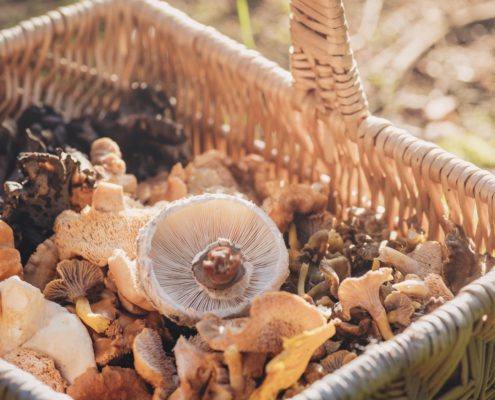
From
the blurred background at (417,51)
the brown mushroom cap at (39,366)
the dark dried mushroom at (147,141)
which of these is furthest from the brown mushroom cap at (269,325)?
the blurred background at (417,51)

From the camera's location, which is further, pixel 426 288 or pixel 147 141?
pixel 147 141

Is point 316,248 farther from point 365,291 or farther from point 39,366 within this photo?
point 39,366

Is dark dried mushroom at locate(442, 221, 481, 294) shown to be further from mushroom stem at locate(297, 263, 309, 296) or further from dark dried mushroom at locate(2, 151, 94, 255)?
dark dried mushroom at locate(2, 151, 94, 255)

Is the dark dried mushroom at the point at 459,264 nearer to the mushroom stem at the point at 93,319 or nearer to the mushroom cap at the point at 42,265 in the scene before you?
the mushroom stem at the point at 93,319

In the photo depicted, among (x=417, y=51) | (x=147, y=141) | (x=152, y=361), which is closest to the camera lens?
(x=152, y=361)

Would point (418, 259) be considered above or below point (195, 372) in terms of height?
above

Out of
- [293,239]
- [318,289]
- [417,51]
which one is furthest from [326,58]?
[417,51]

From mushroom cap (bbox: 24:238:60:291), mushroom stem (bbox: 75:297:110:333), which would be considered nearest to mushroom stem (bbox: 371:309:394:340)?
mushroom stem (bbox: 75:297:110:333)
